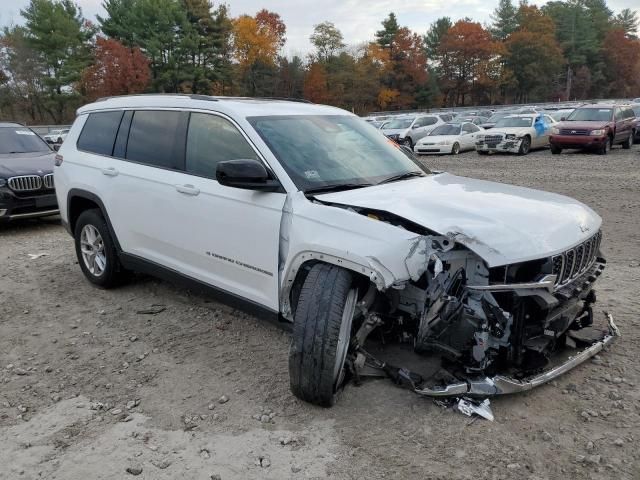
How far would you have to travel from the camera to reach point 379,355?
397cm

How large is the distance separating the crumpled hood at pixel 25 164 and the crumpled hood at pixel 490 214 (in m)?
6.75

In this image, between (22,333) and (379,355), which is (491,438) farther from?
(22,333)

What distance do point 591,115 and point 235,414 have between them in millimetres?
20093

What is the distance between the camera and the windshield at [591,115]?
64.2 ft

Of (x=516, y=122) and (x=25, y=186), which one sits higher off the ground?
(x=516, y=122)

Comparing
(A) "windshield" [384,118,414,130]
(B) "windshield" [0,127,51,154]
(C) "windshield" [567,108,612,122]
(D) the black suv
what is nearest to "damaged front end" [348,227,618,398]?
(D) the black suv

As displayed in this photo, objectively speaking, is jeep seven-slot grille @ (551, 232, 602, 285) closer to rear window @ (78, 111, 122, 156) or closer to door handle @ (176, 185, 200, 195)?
door handle @ (176, 185, 200, 195)

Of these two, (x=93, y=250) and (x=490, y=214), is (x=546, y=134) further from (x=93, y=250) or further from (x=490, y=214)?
(x=490, y=214)

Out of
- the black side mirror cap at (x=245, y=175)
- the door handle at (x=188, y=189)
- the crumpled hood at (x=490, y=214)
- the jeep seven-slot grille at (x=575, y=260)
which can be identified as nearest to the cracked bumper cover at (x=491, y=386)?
the jeep seven-slot grille at (x=575, y=260)

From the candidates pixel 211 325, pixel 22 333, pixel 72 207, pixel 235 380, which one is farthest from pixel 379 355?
pixel 72 207

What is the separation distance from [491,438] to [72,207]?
464 centimetres

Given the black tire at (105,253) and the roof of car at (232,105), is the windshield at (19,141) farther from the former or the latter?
the roof of car at (232,105)

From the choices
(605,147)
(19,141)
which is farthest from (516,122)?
(19,141)

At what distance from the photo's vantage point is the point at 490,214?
3.33 m
